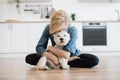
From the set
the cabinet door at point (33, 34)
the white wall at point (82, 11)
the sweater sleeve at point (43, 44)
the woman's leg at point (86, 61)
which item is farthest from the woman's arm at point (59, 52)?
the white wall at point (82, 11)

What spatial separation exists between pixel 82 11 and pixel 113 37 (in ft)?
3.16

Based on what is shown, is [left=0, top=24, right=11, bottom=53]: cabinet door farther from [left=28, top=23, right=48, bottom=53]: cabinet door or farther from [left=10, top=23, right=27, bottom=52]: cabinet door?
[left=28, top=23, right=48, bottom=53]: cabinet door

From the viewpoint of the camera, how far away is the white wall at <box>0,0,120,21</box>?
20.3 feet

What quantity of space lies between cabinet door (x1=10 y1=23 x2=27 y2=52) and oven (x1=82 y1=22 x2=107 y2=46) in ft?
3.90

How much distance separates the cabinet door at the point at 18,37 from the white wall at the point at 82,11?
57 centimetres

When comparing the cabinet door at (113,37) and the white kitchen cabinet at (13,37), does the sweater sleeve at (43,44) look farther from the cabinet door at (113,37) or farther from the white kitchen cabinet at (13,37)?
the cabinet door at (113,37)

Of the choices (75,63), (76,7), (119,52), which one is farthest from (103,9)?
(75,63)

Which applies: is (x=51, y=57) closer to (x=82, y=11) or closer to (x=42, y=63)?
(x=42, y=63)

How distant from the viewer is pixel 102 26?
18.7 ft

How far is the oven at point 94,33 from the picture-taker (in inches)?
224

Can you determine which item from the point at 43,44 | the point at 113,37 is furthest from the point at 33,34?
the point at 43,44

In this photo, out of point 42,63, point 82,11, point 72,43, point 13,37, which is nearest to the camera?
point 42,63

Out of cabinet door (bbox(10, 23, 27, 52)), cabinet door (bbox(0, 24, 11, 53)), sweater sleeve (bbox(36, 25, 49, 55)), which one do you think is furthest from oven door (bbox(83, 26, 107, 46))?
sweater sleeve (bbox(36, 25, 49, 55))

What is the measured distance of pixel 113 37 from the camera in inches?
225
